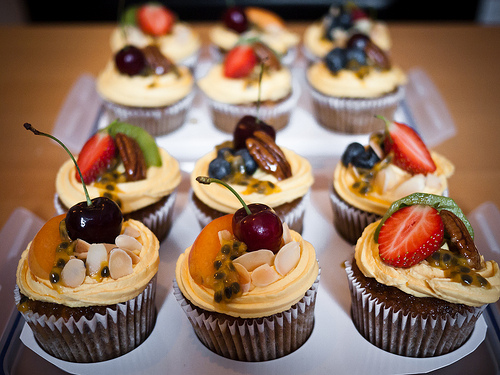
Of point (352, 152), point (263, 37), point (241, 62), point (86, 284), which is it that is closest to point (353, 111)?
point (241, 62)

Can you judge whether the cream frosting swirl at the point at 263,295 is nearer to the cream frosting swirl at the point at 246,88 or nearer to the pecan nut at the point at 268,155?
the pecan nut at the point at 268,155

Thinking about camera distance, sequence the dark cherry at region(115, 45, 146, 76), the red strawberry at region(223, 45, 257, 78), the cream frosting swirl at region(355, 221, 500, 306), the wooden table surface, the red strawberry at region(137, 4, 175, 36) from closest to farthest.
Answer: the cream frosting swirl at region(355, 221, 500, 306) → the wooden table surface → the dark cherry at region(115, 45, 146, 76) → the red strawberry at region(223, 45, 257, 78) → the red strawberry at region(137, 4, 175, 36)

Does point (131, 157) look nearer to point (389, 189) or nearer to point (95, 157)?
point (95, 157)

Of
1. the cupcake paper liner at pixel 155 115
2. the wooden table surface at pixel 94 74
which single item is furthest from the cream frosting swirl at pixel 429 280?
the cupcake paper liner at pixel 155 115

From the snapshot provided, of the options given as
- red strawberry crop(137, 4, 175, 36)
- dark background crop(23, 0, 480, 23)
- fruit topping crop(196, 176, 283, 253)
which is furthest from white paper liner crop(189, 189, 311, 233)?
dark background crop(23, 0, 480, 23)

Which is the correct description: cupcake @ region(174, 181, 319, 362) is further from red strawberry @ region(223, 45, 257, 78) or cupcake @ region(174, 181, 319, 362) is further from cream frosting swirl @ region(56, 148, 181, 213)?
red strawberry @ region(223, 45, 257, 78)

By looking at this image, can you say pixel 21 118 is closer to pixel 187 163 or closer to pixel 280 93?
pixel 187 163
